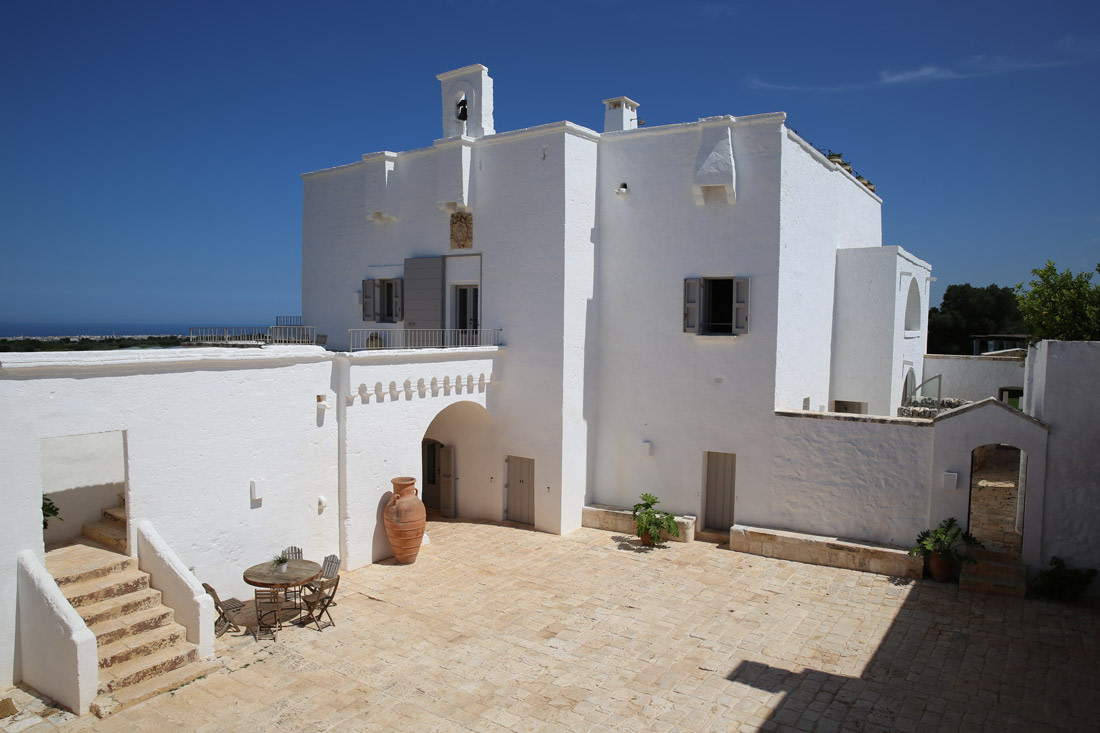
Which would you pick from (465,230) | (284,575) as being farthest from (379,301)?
(284,575)

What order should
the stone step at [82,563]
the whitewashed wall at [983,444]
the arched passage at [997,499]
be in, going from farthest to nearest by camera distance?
the arched passage at [997,499]
the whitewashed wall at [983,444]
the stone step at [82,563]

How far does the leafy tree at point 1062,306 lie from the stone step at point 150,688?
1578cm

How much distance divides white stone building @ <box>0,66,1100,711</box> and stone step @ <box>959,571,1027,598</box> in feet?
2.41

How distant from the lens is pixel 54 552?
958 cm

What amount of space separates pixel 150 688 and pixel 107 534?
2865mm

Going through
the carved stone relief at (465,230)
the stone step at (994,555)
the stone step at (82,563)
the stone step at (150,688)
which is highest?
the carved stone relief at (465,230)

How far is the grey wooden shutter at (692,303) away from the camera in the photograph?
1473 cm

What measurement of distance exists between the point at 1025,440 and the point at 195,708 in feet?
44.1

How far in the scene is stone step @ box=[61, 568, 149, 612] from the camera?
339 inches

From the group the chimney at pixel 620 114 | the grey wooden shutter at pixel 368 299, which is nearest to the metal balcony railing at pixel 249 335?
the grey wooden shutter at pixel 368 299

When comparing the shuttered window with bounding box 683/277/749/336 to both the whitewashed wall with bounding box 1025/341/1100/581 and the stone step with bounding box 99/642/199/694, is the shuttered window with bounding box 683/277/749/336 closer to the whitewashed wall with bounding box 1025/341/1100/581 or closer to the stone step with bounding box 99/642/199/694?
the whitewashed wall with bounding box 1025/341/1100/581

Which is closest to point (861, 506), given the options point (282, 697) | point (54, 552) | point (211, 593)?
point (282, 697)

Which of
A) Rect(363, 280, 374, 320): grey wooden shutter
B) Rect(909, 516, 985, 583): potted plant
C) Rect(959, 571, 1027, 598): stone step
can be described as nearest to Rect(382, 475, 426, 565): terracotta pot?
Rect(363, 280, 374, 320): grey wooden shutter

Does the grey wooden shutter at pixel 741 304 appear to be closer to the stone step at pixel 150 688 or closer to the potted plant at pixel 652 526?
the potted plant at pixel 652 526
